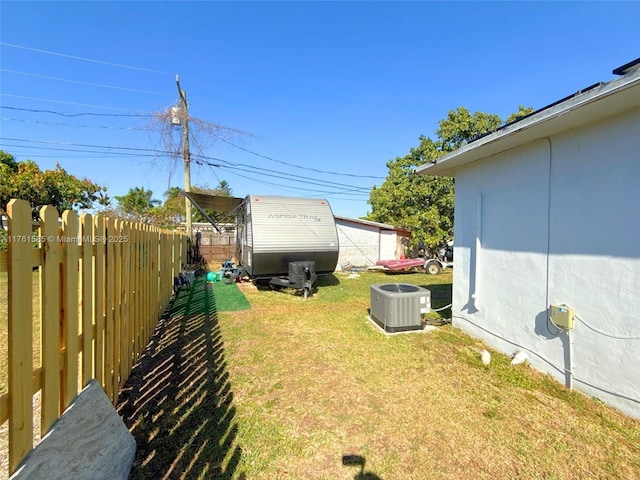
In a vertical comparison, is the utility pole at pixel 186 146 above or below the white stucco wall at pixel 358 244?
above

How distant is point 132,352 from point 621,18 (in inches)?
332

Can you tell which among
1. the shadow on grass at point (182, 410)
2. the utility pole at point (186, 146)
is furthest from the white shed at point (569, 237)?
the utility pole at point (186, 146)

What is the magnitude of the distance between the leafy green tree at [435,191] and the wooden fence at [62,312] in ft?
43.0

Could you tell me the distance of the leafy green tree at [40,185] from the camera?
43.0 ft

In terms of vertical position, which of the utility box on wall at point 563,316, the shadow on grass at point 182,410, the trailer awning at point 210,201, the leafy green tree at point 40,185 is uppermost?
the leafy green tree at point 40,185

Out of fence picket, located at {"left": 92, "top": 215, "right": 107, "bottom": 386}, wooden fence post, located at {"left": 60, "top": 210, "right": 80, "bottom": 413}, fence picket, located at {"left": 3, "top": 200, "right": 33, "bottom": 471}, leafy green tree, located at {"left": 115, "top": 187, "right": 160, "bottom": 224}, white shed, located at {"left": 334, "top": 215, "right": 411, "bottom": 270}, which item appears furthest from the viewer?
leafy green tree, located at {"left": 115, "top": 187, "right": 160, "bottom": 224}

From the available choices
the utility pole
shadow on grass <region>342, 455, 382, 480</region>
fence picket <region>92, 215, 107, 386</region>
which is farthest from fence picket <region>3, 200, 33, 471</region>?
the utility pole

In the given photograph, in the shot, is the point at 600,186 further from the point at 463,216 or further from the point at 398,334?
the point at 398,334

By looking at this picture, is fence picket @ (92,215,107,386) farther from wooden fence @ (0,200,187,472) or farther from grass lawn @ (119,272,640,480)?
grass lawn @ (119,272,640,480)

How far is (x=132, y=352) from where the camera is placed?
3621 millimetres

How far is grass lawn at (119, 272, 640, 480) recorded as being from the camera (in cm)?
224

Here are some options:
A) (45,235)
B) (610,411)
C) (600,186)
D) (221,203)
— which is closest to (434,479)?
(610,411)

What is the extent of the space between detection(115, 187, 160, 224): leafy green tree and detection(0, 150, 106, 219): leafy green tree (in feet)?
7.77

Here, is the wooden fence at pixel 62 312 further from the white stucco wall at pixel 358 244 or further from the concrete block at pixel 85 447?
the white stucco wall at pixel 358 244
